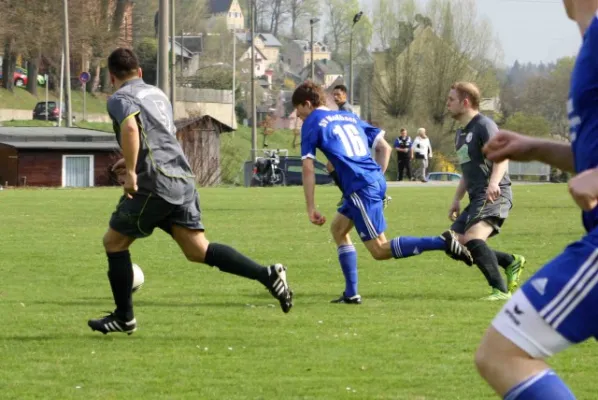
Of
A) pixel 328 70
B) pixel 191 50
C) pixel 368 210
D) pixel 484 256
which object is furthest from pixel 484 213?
pixel 328 70

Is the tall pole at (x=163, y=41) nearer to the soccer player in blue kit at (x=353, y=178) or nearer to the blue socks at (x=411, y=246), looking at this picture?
the soccer player in blue kit at (x=353, y=178)

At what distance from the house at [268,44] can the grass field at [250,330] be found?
162536 millimetres

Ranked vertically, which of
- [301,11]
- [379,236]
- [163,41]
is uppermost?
[301,11]

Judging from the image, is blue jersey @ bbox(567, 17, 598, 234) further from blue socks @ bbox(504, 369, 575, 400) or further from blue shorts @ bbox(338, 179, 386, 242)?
blue shorts @ bbox(338, 179, 386, 242)

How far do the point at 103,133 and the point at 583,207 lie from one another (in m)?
48.4

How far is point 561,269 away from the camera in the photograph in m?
3.59

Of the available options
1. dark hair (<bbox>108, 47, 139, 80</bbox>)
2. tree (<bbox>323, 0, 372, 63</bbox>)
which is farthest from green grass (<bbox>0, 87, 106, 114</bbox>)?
dark hair (<bbox>108, 47, 139, 80</bbox>)

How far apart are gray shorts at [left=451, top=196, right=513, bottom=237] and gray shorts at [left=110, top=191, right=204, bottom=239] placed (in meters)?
3.12

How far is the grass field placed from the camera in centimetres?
649

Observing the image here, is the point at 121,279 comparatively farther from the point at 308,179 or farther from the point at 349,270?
the point at 349,270

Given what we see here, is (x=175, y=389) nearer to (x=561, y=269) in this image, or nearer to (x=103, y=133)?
(x=561, y=269)

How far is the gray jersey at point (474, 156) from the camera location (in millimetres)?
10156

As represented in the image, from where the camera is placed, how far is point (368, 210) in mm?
9781

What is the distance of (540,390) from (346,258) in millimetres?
6586
